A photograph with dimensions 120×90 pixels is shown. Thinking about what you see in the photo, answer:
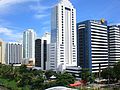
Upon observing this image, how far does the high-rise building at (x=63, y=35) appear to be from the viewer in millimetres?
Answer: 39219

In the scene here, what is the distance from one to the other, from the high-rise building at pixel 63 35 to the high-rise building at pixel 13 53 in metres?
33.6

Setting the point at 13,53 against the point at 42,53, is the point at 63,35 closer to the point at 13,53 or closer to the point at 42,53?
the point at 42,53

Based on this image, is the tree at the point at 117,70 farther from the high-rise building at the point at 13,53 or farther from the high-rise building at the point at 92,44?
the high-rise building at the point at 13,53

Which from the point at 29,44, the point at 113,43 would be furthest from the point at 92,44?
the point at 29,44

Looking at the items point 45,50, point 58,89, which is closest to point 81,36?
point 45,50

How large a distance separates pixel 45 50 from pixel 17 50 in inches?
1104

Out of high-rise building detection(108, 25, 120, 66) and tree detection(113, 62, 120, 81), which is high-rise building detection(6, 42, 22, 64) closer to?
high-rise building detection(108, 25, 120, 66)

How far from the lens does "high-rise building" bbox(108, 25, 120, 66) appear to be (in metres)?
41.5

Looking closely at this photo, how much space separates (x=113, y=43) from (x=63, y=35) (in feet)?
31.0

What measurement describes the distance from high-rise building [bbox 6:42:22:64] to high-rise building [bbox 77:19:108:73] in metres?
36.7

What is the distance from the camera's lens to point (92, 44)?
3691cm

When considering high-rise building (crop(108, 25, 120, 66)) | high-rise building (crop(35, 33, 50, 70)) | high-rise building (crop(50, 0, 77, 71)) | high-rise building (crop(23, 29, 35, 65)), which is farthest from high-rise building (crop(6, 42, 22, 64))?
high-rise building (crop(108, 25, 120, 66))

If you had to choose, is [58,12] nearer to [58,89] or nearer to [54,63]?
[54,63]

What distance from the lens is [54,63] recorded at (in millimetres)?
40312
